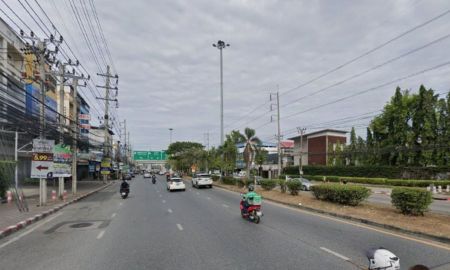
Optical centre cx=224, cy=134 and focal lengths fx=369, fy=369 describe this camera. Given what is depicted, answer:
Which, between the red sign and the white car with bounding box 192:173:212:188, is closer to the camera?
the red sign

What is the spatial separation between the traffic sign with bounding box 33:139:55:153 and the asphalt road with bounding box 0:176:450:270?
776cm

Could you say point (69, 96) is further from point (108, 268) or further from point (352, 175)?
point (108, 268)

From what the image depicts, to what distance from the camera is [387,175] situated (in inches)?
2015

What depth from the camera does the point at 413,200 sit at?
44.2ft

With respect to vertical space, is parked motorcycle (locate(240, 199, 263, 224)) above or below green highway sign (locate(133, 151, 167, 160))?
below

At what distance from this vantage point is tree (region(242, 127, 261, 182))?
140 feet

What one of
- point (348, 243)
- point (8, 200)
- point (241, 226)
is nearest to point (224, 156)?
point (8, 200)

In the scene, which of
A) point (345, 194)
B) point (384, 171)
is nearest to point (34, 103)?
point (345, 194)

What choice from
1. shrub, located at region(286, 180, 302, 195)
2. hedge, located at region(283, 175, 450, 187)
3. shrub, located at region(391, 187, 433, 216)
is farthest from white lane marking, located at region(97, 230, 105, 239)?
hedge, located at region(283, 175, 450, 187)

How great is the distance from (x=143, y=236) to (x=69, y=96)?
62.3 m

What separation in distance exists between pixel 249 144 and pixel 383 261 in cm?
3953

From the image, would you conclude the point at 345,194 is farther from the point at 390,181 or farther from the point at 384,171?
the point at 384,171

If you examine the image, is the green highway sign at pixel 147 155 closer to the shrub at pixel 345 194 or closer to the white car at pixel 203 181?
the white car at pixel 203 181

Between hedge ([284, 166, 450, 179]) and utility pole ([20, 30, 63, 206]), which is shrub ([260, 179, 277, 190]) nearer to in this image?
utility pole ([20, 30, 63, 206])
